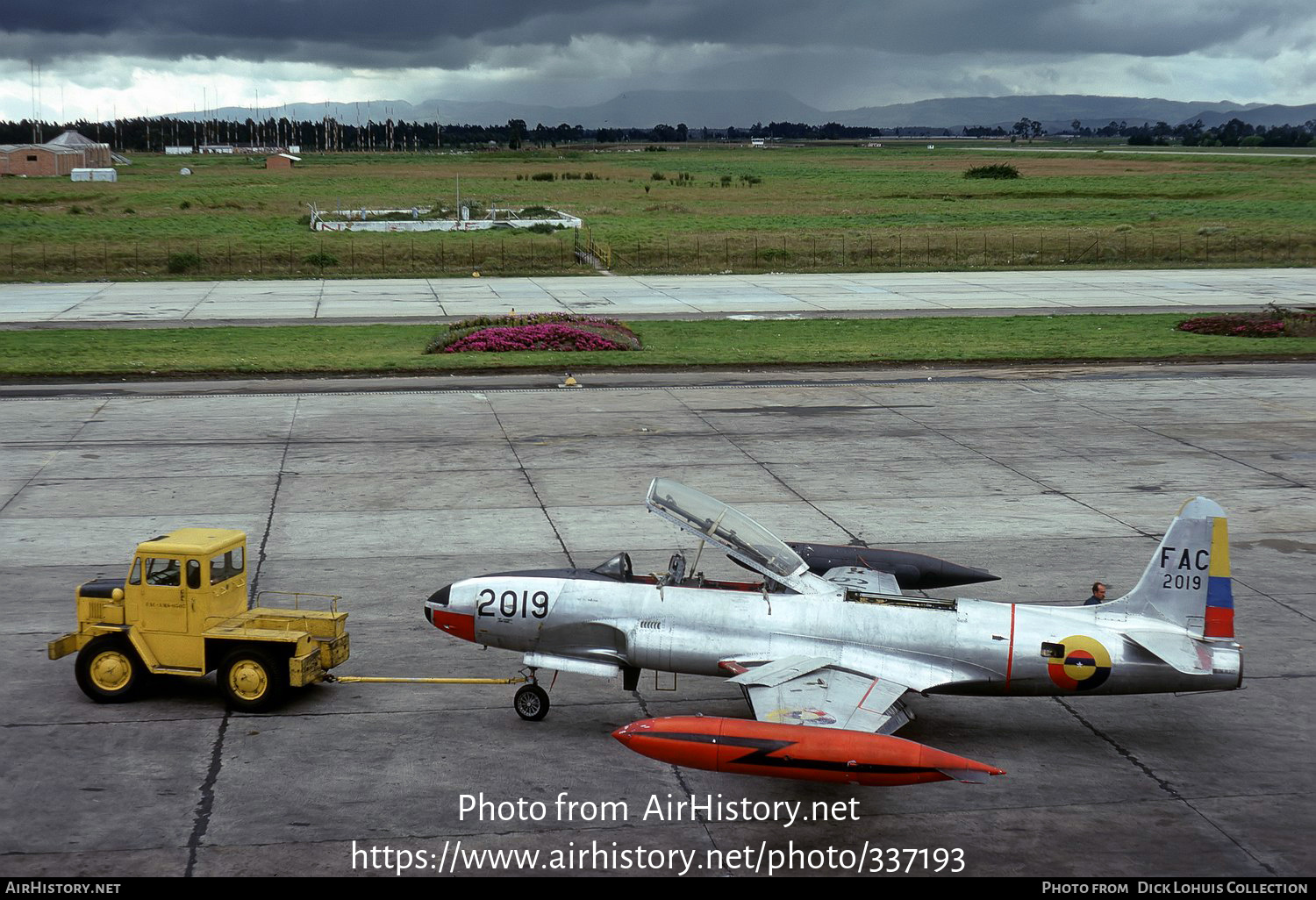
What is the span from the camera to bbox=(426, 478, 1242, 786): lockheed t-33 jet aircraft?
14820mm

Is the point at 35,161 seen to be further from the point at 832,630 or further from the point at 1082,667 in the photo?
the point at 1082,667

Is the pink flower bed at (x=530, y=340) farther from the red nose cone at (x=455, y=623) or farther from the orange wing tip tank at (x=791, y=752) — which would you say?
the orange wing tip tank at (x=791, y=752)

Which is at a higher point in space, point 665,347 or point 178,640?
point 178,640

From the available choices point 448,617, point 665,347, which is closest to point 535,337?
point 665,347

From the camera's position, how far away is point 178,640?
16078mm

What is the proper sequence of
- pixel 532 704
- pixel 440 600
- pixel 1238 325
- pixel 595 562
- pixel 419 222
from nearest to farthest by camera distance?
1. pixel 532 704
2. pixel 440 600
3. pixel 595 562
4. pixel 1238 325
5. pixel 419 222

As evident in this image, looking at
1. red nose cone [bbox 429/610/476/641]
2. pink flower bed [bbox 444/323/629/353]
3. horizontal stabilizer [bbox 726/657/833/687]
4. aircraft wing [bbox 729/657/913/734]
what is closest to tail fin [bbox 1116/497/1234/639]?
aircraft wing [bbox 729/657/913/734]

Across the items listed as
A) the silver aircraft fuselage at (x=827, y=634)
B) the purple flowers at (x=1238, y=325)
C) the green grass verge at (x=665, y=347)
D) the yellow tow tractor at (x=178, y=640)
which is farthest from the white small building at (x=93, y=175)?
the silver aircraft fuselage at (x=827, y=634)

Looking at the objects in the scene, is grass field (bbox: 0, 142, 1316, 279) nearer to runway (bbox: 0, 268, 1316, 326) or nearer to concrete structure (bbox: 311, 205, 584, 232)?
concrete structure (bbox: 311, 205, 584, 232)

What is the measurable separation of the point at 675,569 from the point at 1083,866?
20.3 feet

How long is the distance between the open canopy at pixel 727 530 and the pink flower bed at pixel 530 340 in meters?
31.3

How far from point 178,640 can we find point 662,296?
171 feet

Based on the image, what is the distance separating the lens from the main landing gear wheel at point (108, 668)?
52.4ft

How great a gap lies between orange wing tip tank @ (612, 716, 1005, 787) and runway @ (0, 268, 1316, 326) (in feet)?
153
